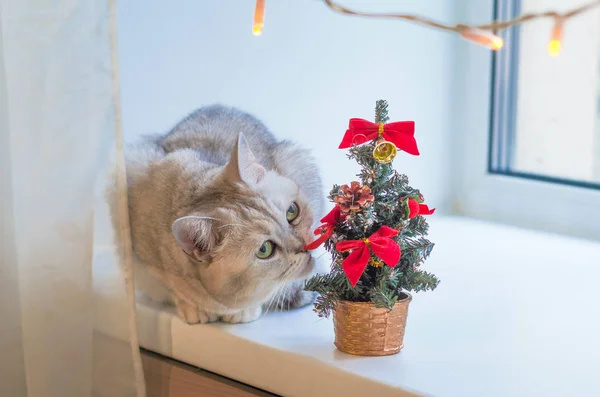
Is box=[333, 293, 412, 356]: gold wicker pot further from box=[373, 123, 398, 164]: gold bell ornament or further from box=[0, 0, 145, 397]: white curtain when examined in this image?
box=[0, 0, 145, 397]: white curtain

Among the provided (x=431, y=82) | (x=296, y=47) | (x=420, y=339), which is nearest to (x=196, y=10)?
(x=296, y=47)

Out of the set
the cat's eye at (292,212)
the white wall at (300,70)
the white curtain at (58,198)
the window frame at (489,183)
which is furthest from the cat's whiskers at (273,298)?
the window frame at (489,183)

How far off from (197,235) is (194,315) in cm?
17

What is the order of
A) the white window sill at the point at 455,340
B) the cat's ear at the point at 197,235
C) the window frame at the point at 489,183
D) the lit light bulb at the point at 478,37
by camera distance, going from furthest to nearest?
the window frame at the point at 489,183
the cat's ear at the point at 197,235
the white window sill at the point at 455,340
the lit light bulb at the point at 478,37

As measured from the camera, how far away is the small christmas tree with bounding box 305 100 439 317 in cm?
103

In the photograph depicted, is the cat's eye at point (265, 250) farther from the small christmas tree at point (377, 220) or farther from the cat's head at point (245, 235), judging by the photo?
the small christmas tree at point (377, 220)

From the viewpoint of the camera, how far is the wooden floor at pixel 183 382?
1.18 meters

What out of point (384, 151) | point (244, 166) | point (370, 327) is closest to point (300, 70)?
point (244, 166)

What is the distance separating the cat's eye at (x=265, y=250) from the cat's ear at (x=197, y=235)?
0.06 metres

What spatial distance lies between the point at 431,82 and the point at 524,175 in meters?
0.28

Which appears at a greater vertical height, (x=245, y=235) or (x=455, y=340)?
(x=245, y=235)

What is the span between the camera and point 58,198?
4.01 ft

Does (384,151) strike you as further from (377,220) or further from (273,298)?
(273,298)

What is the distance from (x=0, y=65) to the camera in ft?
3.91
